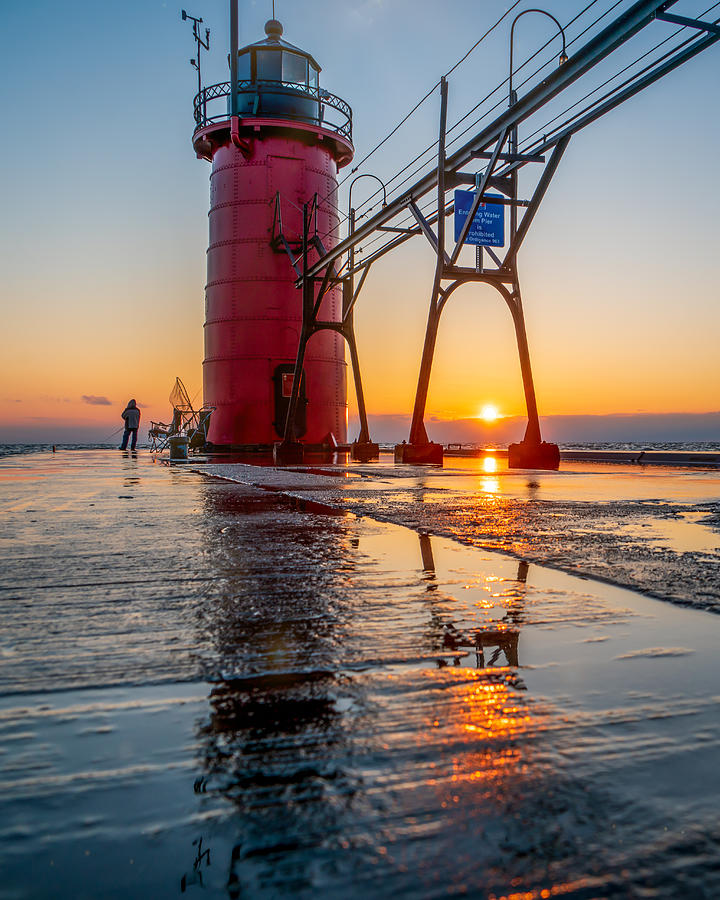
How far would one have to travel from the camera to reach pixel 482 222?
1092 cm

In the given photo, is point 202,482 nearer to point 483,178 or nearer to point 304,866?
point 483,178

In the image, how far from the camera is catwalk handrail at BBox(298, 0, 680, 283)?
6484 mm

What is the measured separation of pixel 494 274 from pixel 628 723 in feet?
34.1

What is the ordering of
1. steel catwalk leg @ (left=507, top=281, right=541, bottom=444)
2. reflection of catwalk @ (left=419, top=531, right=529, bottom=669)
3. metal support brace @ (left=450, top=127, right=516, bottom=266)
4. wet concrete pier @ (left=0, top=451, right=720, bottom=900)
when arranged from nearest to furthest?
1. wet concrete pier @ (left=0, top=451, right=720, bottom=900)
2. reflection of catwalk @ (left=419, top=531, right=529, bottom=669)
3. metal support brace @ (left=450, top=127, right=516, bottom=266)
4. steel catwalk leg @ (left=507, top=281, right=541, bottom=444)

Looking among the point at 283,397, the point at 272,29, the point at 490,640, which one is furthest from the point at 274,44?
the point at 490,640

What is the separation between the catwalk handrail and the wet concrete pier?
6.55 meters

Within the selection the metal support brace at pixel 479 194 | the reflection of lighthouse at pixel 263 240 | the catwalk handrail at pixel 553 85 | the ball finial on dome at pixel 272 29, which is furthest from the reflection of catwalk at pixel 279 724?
the ball finial on dome at pixel 272 29

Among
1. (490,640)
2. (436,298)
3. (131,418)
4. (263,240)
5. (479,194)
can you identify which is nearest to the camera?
(490,640)

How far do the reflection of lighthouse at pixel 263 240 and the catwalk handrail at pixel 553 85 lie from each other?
31.0 ft

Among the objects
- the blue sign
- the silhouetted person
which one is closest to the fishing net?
the silhouetted person

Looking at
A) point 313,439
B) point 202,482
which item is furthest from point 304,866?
point 313,439

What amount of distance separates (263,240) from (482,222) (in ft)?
37.1

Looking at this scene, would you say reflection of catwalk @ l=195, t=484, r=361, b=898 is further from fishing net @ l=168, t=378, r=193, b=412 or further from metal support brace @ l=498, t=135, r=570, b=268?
fishing net @ l=168, t=378, r=193, b=412

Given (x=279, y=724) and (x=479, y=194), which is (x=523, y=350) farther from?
(x=279, y=724)
